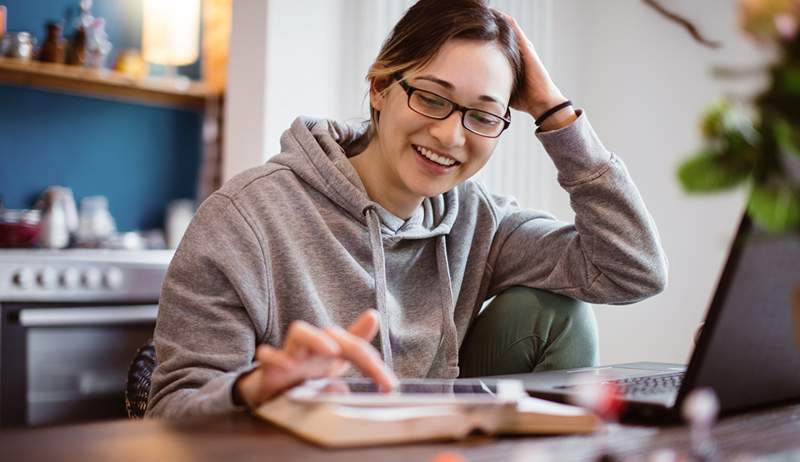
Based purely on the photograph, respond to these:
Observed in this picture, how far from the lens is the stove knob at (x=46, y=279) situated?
2533 mm

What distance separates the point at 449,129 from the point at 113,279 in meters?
1.60

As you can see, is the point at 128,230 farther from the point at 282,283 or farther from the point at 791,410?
the point at 791,410

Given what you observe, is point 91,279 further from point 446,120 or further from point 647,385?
point 647,385

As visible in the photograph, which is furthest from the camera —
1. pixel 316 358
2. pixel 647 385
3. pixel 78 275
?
pixel 78 275

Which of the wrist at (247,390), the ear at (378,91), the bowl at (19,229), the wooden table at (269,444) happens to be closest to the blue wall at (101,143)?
the bowl at (19,229)

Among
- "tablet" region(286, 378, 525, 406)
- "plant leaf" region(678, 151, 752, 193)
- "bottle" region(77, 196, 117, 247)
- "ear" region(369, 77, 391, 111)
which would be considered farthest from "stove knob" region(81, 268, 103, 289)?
"plant leaf" region(678, 151, 752, 193)

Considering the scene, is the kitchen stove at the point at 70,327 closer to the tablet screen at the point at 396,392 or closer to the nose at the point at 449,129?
the nose at the point at 449,129

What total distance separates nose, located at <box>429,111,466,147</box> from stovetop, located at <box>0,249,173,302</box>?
1575 millimetres

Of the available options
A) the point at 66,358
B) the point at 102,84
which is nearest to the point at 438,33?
the point at 66,358

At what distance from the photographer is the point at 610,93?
331cm

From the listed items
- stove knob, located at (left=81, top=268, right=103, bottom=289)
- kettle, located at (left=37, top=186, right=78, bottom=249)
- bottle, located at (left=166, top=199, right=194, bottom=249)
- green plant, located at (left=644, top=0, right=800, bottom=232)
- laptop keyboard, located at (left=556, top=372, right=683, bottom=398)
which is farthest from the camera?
bottle, located at (left=166, top=199, right=194, bottom=249)

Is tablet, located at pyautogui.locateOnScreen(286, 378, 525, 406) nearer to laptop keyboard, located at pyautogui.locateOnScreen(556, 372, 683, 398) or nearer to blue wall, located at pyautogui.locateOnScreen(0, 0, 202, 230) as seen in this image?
laptop keyboard, located at pyautogui.locateOnScreen(556, 372, 683, 398)

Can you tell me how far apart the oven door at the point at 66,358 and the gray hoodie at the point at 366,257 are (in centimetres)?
137

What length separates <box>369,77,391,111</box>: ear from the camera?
4.88ft
